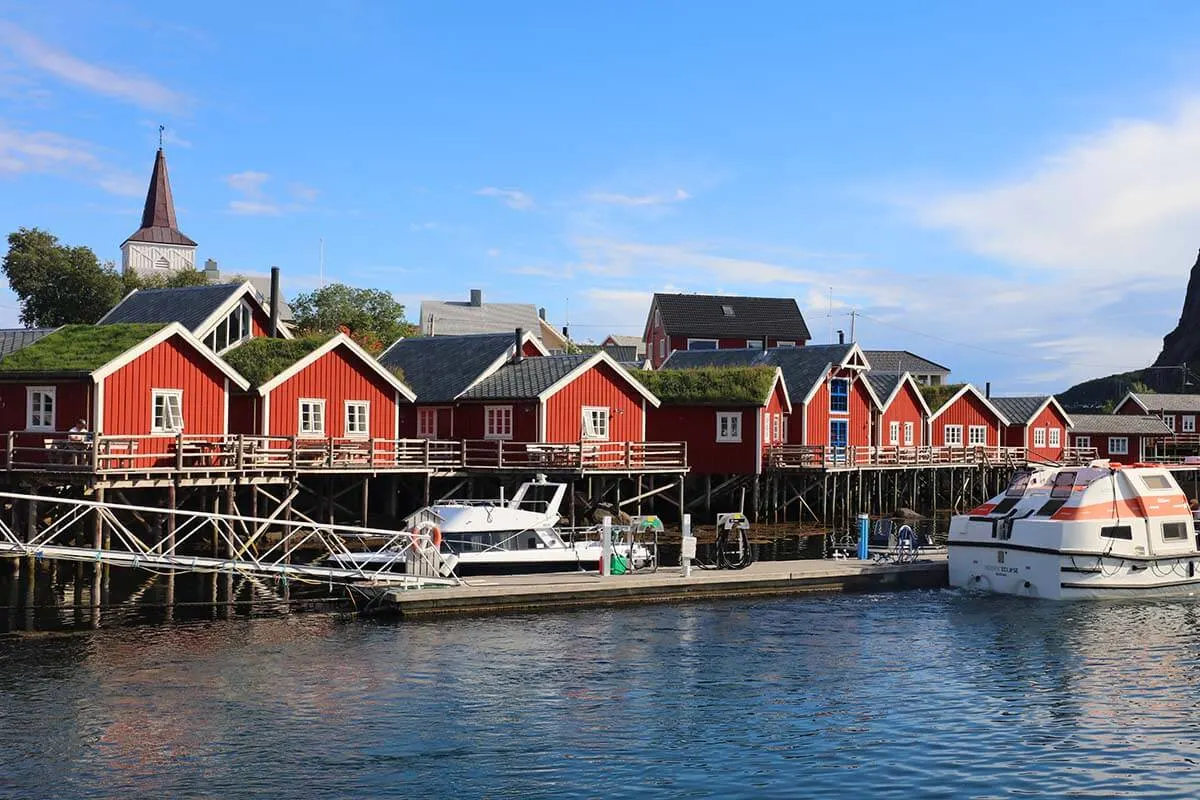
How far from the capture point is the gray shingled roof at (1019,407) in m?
74.9

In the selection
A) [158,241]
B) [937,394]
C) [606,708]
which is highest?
[158,241]

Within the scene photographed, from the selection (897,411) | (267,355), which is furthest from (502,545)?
(897,411)

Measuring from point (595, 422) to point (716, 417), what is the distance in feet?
27.9

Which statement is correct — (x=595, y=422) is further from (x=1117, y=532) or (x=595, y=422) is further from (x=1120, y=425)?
(x=1120, y=425)

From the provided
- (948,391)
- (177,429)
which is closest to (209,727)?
(177,429)

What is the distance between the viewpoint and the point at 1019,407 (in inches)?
3000

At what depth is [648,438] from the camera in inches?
2158

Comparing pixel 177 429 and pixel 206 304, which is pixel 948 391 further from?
pixel 177 429

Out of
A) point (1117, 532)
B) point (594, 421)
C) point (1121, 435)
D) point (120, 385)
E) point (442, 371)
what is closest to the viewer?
point (1117, 532)

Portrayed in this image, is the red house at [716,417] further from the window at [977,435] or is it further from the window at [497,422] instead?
the window at [977,435]

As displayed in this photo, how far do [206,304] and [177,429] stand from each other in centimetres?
→ 930

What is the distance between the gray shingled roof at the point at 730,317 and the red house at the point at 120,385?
6193cm

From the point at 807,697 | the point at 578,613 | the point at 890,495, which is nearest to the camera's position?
the point at 807,697

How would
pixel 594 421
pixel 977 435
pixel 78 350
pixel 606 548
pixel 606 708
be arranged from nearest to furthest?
pixel 606 708, pixel 606 548, pixel 78 350, pixel 594 421, pixel 977 435
